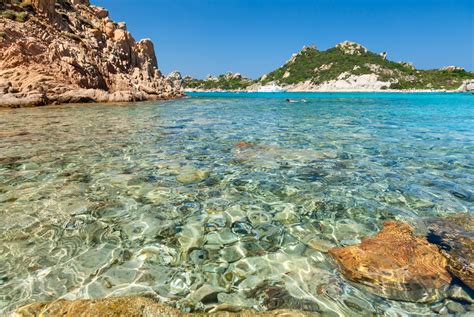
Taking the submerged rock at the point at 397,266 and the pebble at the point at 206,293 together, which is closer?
the pebble at the point at 206,293

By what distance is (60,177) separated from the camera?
6.95m

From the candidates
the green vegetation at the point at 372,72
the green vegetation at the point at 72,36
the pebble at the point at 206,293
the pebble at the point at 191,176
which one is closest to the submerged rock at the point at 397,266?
the pebble at the point at 206,293

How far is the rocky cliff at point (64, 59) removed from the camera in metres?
28.3

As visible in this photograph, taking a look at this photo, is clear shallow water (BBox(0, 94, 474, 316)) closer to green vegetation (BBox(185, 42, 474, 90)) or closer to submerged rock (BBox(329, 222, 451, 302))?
submerged rock (BBox(329, 222, 451, 302))

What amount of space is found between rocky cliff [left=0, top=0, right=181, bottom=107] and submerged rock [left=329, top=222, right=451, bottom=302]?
3026cm

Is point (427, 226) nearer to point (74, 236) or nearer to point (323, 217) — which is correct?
point (323, 217)

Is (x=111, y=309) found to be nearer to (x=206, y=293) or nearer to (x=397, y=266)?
(x=206, y=293)

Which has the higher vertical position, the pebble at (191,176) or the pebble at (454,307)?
the pebble at (191,176)

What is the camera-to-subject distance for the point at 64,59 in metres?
33.0

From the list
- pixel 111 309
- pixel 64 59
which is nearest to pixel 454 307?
pixel 111 309

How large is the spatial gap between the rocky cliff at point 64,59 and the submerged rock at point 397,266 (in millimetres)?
30256

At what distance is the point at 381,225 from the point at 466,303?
178cm

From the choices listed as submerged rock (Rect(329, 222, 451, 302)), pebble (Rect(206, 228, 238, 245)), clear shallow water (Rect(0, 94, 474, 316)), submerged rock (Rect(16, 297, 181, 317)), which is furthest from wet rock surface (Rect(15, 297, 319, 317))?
pebble (Rect(206, 228, 238, 245))

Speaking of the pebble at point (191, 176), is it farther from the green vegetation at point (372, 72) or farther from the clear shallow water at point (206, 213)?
the green vegetation at point (372, 72)
